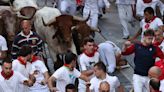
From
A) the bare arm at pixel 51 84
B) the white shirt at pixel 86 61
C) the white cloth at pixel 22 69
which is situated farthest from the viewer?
the white shirt at pixel 86 61

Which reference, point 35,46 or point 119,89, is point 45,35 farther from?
point 119,89

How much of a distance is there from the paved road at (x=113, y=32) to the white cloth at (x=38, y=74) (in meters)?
2.87

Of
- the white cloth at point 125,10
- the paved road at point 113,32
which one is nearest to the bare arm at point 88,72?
the paved road at point 113,32

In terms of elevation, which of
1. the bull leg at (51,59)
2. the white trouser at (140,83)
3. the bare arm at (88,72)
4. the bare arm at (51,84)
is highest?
the bare arm at (51,84)

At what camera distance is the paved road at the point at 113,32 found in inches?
515

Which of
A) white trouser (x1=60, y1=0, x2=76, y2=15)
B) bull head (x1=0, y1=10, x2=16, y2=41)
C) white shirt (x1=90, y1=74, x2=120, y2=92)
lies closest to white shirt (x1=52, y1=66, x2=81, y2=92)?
white shirt (x1=90, y1=74, x2=120, y2=92)

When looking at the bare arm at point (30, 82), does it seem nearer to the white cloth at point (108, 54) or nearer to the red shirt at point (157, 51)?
the red shirt at point (157, 51)

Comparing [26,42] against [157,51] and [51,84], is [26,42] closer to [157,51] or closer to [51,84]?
[51,84]

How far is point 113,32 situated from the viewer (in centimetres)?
1653

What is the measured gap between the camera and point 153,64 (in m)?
10.1

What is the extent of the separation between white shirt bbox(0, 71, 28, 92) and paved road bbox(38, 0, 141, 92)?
3746mm

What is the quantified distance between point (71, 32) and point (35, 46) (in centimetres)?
151

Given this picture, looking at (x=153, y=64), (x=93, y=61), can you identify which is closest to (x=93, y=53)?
(x=93, y=61)

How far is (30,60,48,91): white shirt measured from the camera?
32.9 feet
